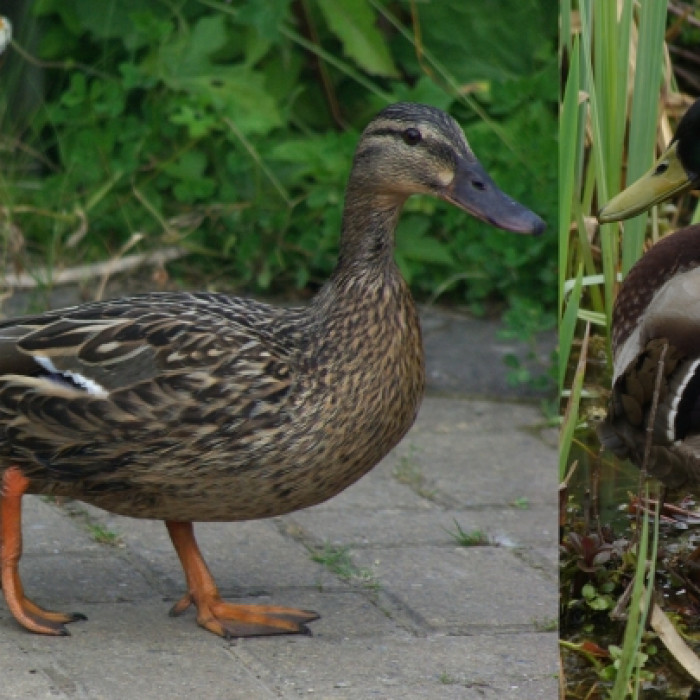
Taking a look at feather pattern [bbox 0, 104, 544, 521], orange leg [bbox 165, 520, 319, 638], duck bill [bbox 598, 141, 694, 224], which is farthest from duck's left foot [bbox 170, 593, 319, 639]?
duck bill [bbox 598, 141, 694, 224]

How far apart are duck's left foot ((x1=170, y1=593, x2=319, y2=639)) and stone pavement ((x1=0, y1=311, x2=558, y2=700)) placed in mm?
26

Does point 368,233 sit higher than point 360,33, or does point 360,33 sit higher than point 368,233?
point 360,33

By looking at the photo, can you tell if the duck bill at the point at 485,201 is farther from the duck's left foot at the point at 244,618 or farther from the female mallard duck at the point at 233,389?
the duck's left foot at the point at 244,618

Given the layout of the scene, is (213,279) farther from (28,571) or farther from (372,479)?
(28,571)

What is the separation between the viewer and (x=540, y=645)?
3.23m

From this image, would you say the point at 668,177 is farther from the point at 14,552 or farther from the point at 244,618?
the point at 14,552

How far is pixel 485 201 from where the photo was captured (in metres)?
3.27

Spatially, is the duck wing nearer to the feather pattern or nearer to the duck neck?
the feather pattern

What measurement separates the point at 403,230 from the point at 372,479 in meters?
1.57

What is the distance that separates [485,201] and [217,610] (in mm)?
1091

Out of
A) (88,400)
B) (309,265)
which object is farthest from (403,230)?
(88,400)

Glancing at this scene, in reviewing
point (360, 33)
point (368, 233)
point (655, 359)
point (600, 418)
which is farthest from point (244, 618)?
point (360, 33)

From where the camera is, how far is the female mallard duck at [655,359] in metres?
2.33

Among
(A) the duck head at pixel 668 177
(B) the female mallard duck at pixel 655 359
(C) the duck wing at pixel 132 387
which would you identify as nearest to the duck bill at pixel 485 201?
(A) the duck head at pixel 668 177
